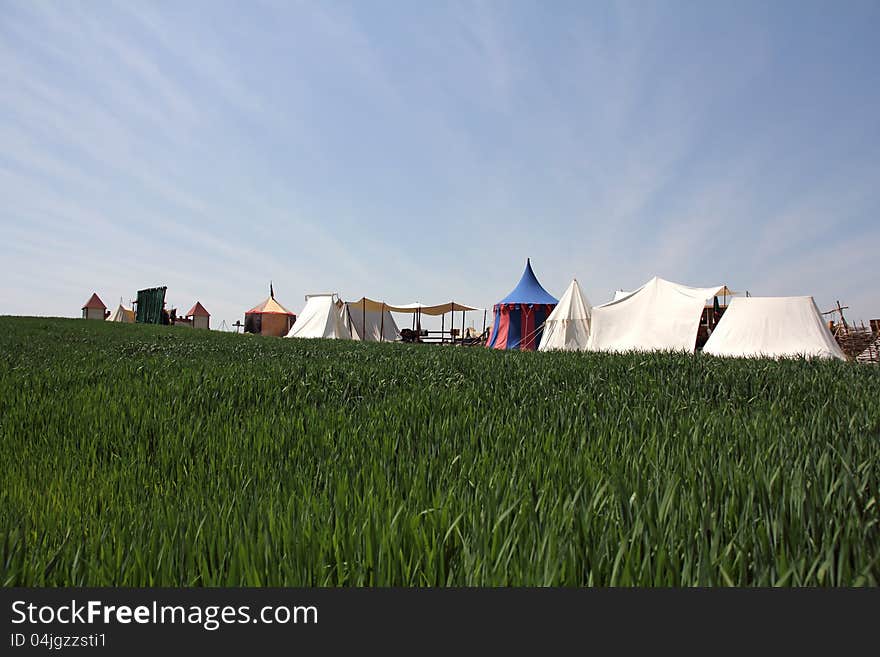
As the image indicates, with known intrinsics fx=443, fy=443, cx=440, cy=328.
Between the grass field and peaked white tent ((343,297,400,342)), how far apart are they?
23.1m

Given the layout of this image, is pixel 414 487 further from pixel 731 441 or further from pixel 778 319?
pixel 778 319

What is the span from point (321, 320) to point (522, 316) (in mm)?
11053

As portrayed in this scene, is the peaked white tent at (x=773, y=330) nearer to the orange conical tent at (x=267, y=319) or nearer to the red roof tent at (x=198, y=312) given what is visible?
the orange conical tent at (x=267, y=319)

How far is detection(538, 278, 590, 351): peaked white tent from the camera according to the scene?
18766mm

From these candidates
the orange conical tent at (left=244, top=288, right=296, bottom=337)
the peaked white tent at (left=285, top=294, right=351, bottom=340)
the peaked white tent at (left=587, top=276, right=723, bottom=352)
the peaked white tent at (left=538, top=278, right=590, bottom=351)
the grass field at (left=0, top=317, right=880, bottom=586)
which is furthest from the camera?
the orange conical tent at (left=244, top=288, right=296, bottom=337)

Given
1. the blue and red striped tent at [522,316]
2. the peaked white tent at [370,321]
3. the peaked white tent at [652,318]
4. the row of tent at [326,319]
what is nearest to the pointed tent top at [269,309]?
the peaked white tent at [370,321]

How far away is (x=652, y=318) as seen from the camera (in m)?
15.6

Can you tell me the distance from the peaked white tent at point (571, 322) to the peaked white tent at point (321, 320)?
37.0 ft

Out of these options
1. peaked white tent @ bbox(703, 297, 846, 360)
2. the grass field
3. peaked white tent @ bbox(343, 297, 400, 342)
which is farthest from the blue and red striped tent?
the grass field

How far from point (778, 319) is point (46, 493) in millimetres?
15938

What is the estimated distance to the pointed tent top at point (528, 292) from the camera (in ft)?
73.4

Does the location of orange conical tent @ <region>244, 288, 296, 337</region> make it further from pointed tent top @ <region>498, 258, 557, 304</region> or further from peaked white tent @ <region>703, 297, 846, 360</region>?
peaked white tent @ <region>703, 297, 846, 360</region>

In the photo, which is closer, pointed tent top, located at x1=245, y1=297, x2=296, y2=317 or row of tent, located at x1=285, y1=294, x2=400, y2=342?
row of tent, located at x1=285, y1=294, x2=400, y2=342

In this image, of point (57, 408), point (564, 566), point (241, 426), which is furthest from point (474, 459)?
point (57, 408)
